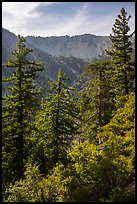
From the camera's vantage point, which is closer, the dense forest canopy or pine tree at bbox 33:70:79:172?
the dense forest canopy

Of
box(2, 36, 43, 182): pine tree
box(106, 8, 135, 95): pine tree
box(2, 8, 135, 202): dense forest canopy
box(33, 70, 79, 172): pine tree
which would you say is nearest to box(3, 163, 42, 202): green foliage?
box(2, 8, 135, 202): dense forest canopy

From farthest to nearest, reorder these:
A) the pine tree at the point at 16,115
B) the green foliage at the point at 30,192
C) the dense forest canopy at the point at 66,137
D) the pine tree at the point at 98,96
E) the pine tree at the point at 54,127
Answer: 1. the pine tree at the point at 98,96
2. the pine tree at the point at 54,127
3. the pine tree at the point at 16,115
4. the green foliage at the point at 30,192
5. the dense forest canopy at the point at 66,137

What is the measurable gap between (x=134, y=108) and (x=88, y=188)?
5170mm

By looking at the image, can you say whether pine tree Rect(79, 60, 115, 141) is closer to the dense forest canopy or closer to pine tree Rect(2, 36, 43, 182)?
the dense forest canopy

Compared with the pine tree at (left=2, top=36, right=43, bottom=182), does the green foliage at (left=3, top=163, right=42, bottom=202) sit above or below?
below

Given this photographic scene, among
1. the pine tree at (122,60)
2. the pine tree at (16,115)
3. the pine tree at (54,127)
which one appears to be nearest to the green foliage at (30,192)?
the pine tree at (16,115)

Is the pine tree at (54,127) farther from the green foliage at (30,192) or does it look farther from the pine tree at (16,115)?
the green foliage at (30,192)

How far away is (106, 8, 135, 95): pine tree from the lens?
91.1ft

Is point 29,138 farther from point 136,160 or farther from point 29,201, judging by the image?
point 136,160

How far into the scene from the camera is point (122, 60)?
2852 cm

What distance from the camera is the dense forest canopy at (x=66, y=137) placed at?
42.4ft

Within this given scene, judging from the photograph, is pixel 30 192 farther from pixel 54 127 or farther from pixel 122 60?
pixel 122 60

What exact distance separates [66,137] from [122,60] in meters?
9.00

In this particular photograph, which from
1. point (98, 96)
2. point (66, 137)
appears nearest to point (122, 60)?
point (98, 96)
